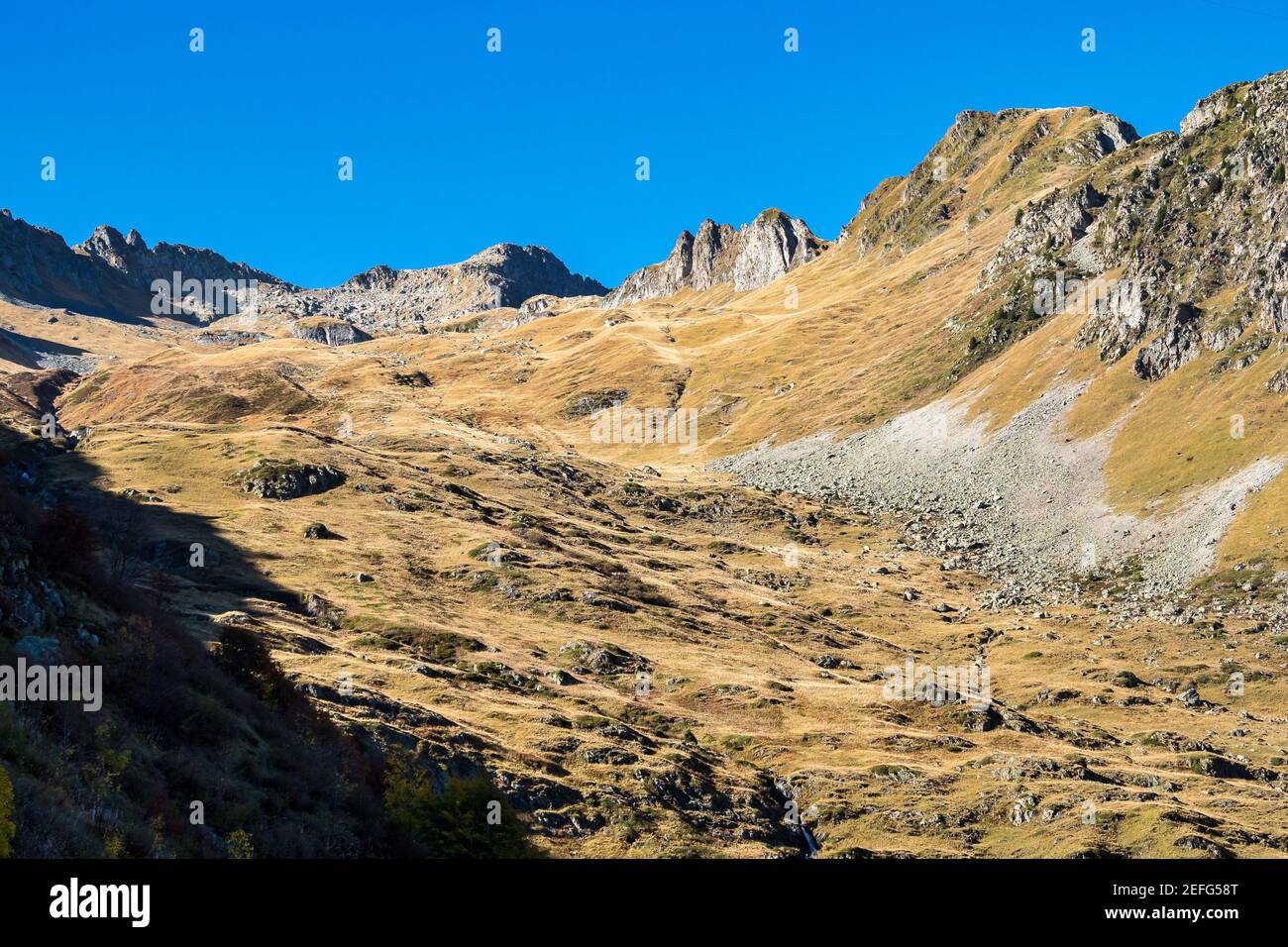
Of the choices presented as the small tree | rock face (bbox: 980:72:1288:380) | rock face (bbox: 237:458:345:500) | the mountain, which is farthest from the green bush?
rock face (bbox: 980:72:1288:380)

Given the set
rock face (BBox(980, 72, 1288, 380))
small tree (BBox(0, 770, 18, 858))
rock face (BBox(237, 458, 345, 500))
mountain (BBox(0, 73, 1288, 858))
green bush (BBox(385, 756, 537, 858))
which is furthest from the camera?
rock face (BBox(980, 72, 1288, 380))

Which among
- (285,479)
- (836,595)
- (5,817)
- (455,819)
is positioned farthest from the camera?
(836,595)

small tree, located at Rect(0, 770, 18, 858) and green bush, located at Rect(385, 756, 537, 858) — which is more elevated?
small tree, located at Rect(0, 770, 18, 858)

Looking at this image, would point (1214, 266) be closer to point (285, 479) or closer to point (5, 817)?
point (285, 479)

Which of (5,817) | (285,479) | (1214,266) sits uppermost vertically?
(1214,266)

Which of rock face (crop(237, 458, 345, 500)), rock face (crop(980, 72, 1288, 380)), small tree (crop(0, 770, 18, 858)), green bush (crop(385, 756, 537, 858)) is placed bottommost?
green bush (crop(385, 756, 537, 858))

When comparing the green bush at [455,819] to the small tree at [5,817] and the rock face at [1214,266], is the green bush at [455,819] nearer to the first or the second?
the small tree at [5,817]

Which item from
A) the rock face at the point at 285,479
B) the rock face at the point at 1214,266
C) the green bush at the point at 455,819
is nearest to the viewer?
the green bush at the point at 455,819

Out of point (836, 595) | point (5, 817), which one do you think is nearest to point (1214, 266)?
point (836, 595)

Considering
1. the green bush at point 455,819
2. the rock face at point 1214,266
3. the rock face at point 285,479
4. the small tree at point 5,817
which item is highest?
the rock face at point 1214,266

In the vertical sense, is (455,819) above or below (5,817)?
below

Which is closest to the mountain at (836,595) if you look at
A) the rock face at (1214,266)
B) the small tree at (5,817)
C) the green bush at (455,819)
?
the rock face at (1214,266)

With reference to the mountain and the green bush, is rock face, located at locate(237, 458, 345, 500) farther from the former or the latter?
the green bush
